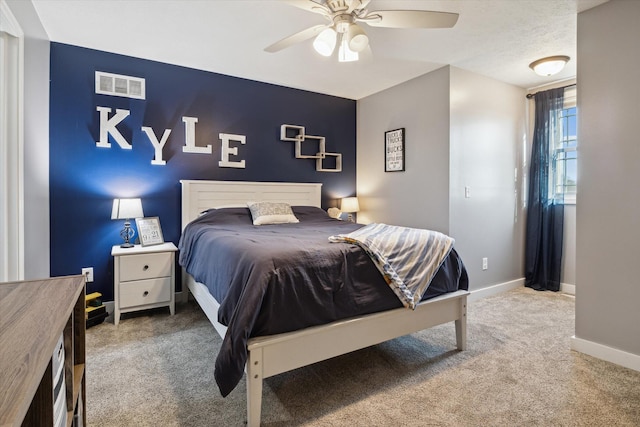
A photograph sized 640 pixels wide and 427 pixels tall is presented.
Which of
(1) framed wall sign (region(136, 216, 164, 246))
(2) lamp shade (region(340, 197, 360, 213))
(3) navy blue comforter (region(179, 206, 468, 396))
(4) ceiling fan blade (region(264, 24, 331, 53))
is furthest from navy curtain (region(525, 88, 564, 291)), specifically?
(1) framed wall sign (region(136, 216, 164, 246))

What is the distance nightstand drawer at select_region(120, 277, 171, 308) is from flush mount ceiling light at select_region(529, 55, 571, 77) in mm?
3919

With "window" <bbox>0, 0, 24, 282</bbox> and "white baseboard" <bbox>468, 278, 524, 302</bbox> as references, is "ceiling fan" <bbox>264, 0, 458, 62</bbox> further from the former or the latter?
"white baseboard" <bbox>468, 278, 524, 302</bbox>

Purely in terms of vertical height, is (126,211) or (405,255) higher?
(126,211)

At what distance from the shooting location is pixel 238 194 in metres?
3.56

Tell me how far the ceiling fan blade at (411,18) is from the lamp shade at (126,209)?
92.8 inches

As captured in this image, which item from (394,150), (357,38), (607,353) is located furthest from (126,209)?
(607,353)

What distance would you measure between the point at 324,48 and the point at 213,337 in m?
2.15

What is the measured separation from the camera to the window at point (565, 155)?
11.7 feet

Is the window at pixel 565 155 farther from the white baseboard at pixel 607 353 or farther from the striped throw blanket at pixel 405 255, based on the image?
the striped throw blanket at pixel 405 255

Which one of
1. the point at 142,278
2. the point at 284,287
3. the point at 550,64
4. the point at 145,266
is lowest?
the point at 142,278

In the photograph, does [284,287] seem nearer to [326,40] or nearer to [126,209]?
[326,40]

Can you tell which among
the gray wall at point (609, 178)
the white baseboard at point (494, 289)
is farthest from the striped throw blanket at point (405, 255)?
the white baseboard at point (494, 289)

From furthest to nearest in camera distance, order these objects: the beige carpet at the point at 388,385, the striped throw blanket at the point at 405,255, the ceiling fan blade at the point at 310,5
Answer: the striped throw blanket at the point at 405,255
the ceiling fan blade at the point at 310,5
the beige carpet at the point at 388,385

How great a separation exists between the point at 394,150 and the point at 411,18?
2069mm
